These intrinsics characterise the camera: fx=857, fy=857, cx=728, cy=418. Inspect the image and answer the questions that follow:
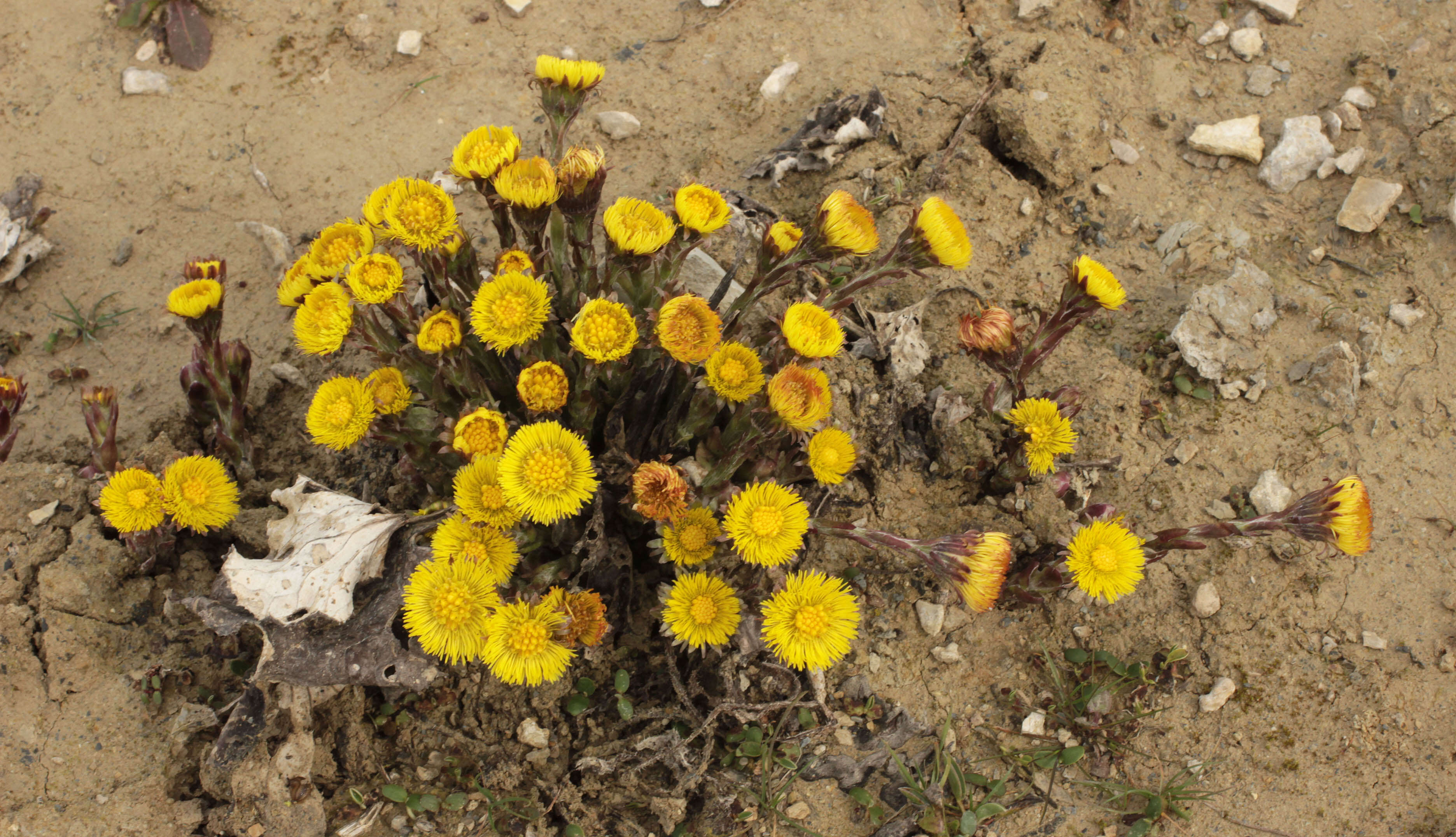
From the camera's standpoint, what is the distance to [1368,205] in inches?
117

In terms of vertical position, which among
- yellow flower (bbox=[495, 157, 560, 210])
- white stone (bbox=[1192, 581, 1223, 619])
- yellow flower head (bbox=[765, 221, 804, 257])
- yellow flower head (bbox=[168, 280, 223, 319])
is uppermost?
yellow flower (bbox=[495, 157, 560, 210])

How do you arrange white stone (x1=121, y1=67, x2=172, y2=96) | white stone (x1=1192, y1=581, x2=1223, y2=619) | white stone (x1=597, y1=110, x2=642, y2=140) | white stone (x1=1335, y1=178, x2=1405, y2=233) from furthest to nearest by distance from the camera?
white stone (x1=121, y1=67, x2=172, y2=96), white stone (x1=597, y1=110, x2=642, y2=140), white stone (x1=1335, y1=178, x2=1405, y2=233), white stone (x1=1192, y1=581, x2=1223, y2=619)

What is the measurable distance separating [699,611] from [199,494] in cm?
138

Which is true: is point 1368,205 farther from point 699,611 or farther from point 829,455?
point 699,611

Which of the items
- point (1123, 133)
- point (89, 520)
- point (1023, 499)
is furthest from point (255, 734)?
point (1123, 133)

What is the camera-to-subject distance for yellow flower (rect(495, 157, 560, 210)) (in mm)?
2023

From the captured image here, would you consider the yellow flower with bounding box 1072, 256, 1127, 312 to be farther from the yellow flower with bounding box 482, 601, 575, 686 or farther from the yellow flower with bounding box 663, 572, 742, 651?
the yellow flower with bounding box 482, 601, 575, 686

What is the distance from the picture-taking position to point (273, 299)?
3.15m

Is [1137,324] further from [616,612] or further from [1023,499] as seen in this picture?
[616,612]

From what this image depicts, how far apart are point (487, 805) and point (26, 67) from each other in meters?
3.67

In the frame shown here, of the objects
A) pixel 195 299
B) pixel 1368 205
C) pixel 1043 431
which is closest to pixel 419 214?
pixel 195 299

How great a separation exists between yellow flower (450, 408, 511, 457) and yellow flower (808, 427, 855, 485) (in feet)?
2.47

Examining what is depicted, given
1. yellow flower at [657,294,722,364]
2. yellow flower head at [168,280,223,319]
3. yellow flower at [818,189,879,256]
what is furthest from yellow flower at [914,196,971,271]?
yellow flower head at [168,280,223,319]

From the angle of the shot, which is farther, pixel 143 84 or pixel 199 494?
pixel 143 84
